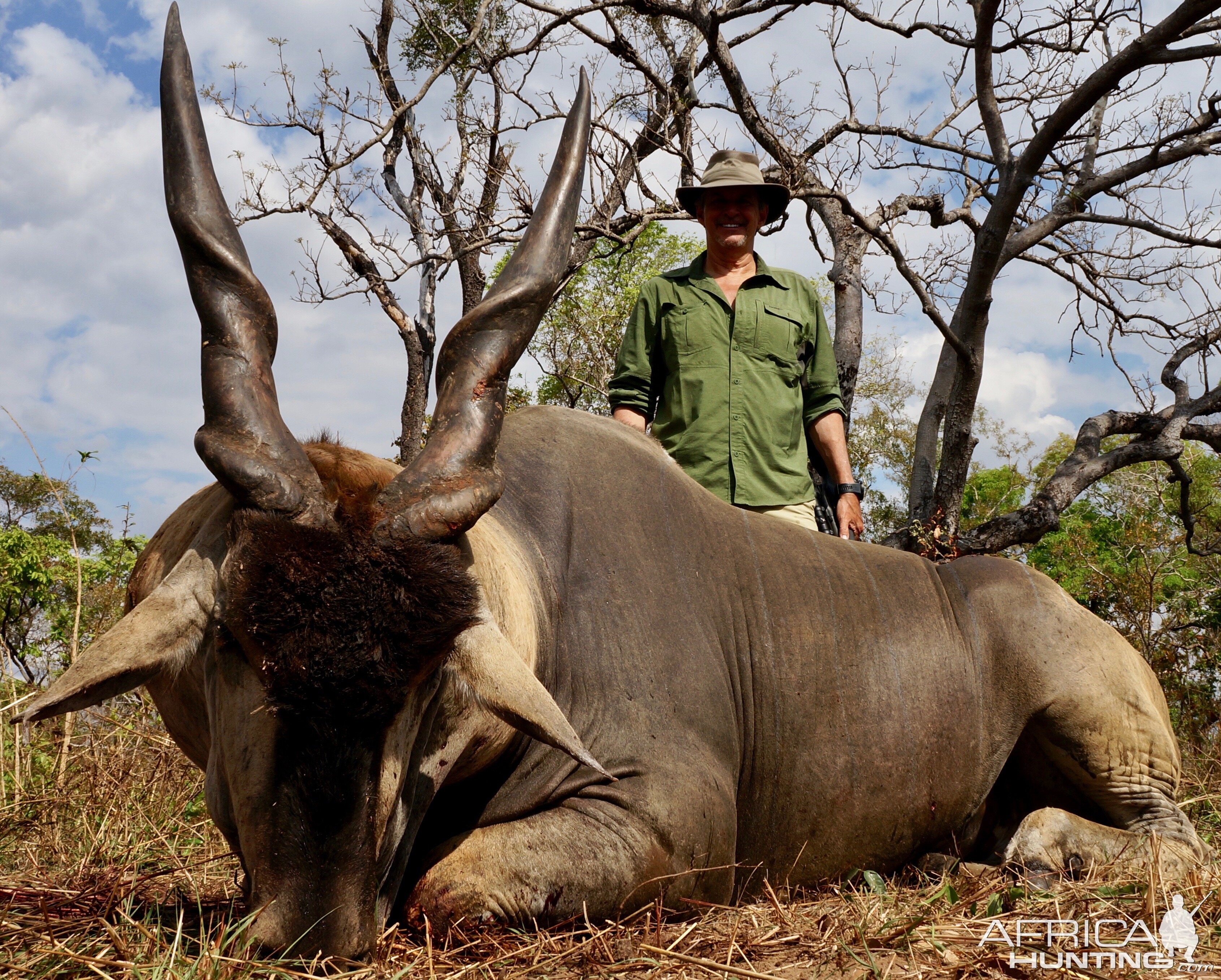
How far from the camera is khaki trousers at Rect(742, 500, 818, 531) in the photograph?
5.04 meters

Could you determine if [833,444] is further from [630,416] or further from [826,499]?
[630,416]

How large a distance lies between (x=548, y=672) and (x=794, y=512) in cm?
218

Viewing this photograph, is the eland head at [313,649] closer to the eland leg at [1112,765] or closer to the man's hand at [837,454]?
the eland leg at [1112,765]

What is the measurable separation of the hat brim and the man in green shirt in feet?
0.05

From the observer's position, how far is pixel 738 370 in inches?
204

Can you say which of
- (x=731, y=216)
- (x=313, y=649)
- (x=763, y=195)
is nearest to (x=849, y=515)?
(x=731, y=216)

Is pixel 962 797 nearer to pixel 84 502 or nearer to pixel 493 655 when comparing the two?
pixel 493 655

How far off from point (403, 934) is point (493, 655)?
767 millimetres

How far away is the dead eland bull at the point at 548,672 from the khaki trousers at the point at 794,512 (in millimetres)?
664

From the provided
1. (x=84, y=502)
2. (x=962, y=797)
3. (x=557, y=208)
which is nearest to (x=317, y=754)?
(x=557, y=208)

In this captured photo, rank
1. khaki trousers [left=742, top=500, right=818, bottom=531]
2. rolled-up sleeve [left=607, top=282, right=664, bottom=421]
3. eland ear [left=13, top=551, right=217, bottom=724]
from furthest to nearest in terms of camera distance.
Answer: rolled-up sleeve [left=607, top=282, right=664, bottom=421]
khaki trousers [left=742, top=500, right=818, bottom=531]
eland ear [left=13, top=551, right=217, bottom=724]

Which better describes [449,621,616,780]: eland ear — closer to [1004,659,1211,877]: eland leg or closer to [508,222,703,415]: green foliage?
[1004,659,1211,877]: eland leg

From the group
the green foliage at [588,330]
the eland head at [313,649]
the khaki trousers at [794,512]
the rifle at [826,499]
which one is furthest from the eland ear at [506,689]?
the green foliage at [588,330]

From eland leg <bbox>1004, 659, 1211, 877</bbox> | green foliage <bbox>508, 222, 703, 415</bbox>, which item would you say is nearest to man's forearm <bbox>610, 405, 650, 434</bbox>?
eland leg <bbox>1004, 659, 1211, 877</bbox>
